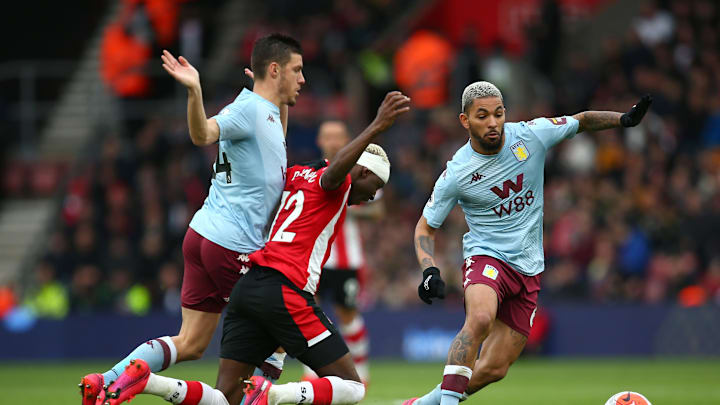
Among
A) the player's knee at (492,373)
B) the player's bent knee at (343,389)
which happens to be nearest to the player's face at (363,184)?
the player's bent knee at (343,389)

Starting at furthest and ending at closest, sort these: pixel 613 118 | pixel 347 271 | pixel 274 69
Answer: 1. pixel 347 271
2. pixel 613 118
3. pixel 274 69

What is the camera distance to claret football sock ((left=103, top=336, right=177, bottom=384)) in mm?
7672

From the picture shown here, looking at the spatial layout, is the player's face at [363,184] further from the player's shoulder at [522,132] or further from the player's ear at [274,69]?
the player's shoulder at [522,132]

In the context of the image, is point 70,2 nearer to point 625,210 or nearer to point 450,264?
point 450,264

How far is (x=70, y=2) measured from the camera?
26.8 meters

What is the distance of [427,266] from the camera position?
795 centimetres

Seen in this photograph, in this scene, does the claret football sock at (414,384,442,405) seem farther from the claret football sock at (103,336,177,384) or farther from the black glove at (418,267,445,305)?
the claret football sock at (103,336,177,384)

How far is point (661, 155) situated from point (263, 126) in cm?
1181

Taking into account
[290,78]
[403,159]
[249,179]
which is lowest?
[249,179]

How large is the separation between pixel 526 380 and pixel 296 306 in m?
7.64

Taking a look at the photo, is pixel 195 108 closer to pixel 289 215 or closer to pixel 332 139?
pixel 289 215

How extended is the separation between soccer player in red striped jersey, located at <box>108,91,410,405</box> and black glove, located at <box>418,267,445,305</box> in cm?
63

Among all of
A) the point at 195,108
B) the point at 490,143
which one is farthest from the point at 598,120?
the point at 195,108

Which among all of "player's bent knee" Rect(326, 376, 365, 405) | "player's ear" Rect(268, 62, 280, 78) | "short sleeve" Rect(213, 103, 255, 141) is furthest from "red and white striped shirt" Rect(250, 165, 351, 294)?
"player's ear" Rect(268, 62, 280, 78)
